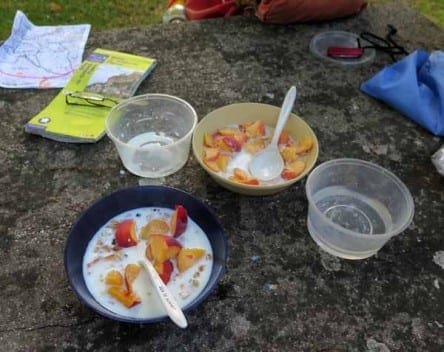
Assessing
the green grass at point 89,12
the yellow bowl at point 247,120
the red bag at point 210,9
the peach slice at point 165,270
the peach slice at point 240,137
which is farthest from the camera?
the green grass at point 89,12

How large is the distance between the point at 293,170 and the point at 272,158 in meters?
0.06

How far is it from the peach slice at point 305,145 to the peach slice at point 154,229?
346mm

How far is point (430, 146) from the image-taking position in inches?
45.0

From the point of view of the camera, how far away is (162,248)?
0.80 metres

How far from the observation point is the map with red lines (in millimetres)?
1280

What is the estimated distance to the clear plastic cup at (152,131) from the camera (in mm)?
1009

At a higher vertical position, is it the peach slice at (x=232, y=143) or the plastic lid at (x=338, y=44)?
the peach slice at (x=232, y=143)

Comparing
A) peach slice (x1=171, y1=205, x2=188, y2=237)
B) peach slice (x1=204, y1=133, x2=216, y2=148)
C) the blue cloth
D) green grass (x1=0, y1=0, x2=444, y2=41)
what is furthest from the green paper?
green grass (x1=0, y1=0, x2=444, y2=41)

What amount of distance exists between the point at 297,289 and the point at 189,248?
0.68 feet

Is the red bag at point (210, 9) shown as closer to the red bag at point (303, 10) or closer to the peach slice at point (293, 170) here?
the red bag at point (303, 10)

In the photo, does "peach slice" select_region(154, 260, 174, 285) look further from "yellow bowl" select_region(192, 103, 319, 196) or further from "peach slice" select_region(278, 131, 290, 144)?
"peach slice" select_region(278, 131, 290, 144)

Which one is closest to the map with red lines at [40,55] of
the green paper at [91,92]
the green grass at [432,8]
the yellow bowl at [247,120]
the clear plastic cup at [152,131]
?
the green paper at [91,92]

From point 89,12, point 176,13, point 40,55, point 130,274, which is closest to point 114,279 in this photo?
point 130,274

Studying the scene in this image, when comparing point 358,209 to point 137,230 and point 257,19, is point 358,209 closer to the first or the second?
point 137,230
